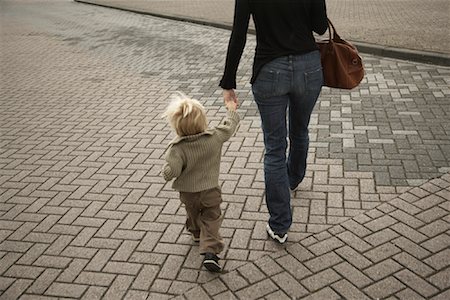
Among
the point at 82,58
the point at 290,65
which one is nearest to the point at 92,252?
the point at 290,65

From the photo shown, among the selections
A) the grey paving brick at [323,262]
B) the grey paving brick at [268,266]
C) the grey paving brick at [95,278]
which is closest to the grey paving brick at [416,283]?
the grey paving brick at [323,262]

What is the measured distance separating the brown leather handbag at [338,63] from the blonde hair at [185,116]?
99 centimetres

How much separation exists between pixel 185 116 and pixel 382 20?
9.66 m

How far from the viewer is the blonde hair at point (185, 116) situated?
9.43 feet

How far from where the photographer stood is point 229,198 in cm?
404

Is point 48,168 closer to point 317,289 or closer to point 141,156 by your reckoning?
point 141,156

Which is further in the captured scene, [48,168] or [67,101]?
[67,101]

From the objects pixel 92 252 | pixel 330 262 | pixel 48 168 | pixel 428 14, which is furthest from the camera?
pixel 428 14

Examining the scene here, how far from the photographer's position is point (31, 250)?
352cm

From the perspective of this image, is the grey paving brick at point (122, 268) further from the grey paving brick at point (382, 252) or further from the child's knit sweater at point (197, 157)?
the grey paving brick at point (382, 252)

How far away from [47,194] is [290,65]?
8.94 ft

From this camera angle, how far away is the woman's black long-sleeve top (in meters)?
2.78

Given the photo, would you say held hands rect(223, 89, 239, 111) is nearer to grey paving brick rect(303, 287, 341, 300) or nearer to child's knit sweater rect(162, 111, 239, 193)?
child's knit sweater rect(162, 111, 239, 193)

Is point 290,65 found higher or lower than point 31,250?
higher
